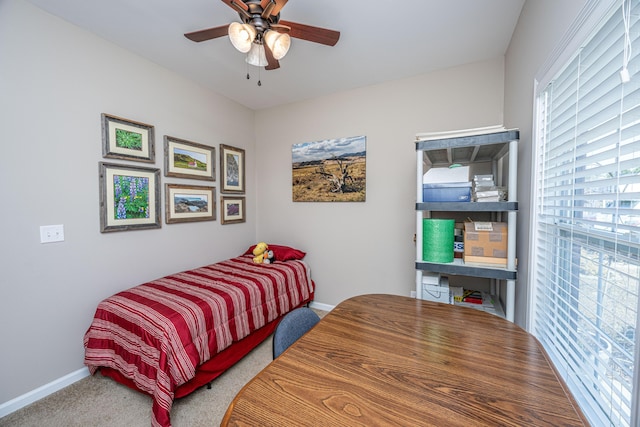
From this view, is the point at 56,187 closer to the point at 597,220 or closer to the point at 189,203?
the point at 189,203

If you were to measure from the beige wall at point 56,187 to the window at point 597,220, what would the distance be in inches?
115

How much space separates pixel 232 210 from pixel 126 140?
1.31 meters

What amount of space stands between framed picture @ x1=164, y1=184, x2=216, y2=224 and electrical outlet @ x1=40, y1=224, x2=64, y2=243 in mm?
759

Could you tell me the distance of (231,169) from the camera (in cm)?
315

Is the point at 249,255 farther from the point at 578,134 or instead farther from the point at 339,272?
the point at 578,134

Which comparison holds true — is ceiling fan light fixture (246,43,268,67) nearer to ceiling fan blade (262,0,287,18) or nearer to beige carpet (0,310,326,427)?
ceiling fan blade (262,0,287,18)

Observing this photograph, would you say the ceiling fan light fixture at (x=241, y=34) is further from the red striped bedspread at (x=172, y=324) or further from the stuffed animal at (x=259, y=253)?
the stuffed animal at (x=259, y=253)

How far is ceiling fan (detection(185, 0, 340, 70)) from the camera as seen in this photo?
137 cm

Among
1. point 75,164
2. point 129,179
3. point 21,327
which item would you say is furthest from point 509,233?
point 21,327

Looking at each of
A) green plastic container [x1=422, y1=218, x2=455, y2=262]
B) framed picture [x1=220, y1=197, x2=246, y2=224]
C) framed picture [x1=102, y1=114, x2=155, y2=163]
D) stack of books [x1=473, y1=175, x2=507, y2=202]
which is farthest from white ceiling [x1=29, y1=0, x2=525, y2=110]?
green plastic container [x1=422, y1=218, x2=455, y2=262]

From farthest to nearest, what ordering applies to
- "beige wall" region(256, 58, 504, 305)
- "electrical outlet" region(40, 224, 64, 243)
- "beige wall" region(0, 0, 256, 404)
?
"beige wall" region(256, 58, 504, 305), "electrical outlet" region(40, 224, 64, 243), "beige wall" region(0, 0, 256, 404)

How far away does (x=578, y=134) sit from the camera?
995mm

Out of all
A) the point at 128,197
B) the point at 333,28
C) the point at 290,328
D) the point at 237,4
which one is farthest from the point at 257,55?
the point at 290,328

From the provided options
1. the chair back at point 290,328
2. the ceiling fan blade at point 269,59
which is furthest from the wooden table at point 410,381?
the ceiling fan blade at point 269,59
